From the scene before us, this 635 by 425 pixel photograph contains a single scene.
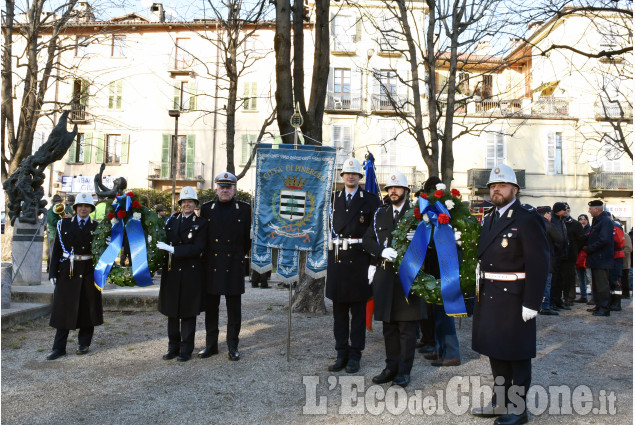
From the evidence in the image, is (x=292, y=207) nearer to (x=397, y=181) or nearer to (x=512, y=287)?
(x=397, y=181)

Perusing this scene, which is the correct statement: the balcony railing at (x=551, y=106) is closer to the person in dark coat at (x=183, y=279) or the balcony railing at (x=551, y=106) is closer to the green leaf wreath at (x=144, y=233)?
the person in dark coat at (x=183, y=279)

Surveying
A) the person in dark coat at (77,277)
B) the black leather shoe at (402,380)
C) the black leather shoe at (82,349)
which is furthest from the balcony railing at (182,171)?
the black leather shoe at (402,380)

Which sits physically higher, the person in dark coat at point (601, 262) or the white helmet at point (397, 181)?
the white helmet at point (397, 181)

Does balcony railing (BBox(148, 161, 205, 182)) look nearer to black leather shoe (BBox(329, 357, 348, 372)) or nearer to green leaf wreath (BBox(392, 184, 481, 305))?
black leather shoe (BBox(329, 357, 348, 372))

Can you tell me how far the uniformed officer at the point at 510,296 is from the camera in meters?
4.35

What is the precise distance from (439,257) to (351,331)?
1425 millimetres

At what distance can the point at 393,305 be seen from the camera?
5.41 meters

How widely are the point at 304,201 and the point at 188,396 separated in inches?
106

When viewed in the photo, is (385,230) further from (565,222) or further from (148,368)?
(565,222)

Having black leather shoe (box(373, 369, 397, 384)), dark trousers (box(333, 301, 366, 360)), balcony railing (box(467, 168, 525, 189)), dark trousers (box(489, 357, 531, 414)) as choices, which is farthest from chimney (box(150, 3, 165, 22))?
dark trousers (box(489, 357, 531, 414))

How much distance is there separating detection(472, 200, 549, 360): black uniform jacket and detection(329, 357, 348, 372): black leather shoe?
1812 mm

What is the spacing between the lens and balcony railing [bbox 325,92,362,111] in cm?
3181

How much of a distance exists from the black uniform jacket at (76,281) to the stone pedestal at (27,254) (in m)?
4.98

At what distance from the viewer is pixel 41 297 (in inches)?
364
